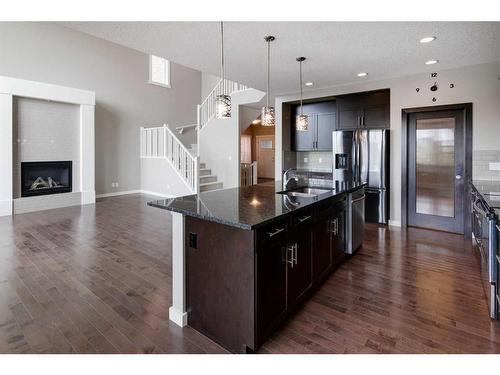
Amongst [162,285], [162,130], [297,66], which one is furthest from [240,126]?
[162,285]

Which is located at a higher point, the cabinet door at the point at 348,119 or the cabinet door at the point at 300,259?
the cabinet door at the point at 348,119

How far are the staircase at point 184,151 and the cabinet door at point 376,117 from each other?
136 inches

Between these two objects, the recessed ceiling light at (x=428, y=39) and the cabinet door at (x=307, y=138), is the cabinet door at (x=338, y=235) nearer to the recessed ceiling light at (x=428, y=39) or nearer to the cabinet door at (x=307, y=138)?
the recessed ceiling light at (x=428, y=39)

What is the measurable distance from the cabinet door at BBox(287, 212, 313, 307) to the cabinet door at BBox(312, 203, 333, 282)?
0.44ft

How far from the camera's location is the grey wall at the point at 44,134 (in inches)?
250

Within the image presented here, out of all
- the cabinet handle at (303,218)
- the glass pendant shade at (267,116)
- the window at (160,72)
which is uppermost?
the window at (160,72)

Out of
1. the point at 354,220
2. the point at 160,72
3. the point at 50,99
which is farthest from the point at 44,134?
the point at 354,220

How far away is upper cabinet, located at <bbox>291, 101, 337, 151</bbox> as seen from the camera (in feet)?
20.6

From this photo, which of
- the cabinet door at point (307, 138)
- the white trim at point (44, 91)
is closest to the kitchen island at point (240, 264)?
the cabinet door at point (307, 138)

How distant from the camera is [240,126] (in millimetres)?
8469

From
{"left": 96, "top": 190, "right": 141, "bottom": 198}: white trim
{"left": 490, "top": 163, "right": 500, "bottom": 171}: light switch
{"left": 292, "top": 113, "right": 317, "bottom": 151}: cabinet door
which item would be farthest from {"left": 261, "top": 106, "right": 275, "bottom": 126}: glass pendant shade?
{"left": 96, "top": 190, "right": 141, "bottom": 198}: white trim

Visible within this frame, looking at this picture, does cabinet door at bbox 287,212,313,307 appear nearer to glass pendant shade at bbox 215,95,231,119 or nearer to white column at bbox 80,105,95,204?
glass pendant shade at bbox 215,95,231,119

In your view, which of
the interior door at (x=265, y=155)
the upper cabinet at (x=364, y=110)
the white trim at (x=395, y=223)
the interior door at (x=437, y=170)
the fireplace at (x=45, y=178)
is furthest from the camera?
the interior door at (x=265, y=155)
